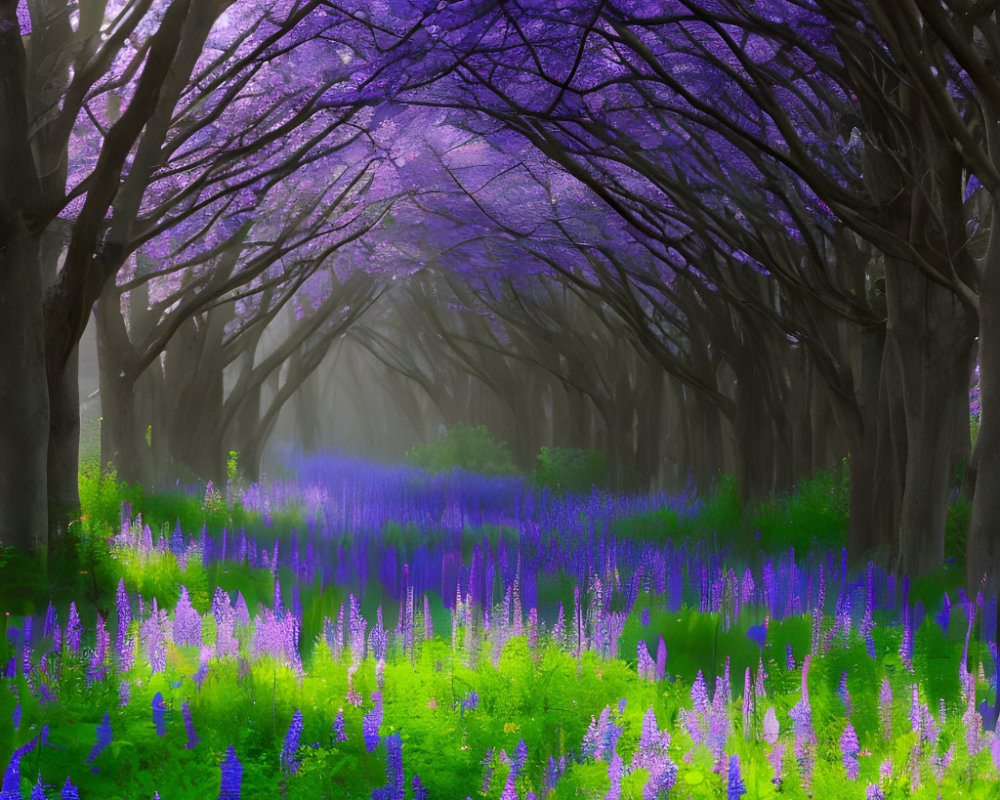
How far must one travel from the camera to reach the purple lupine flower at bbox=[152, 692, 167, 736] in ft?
12.8

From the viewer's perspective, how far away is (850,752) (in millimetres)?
3670

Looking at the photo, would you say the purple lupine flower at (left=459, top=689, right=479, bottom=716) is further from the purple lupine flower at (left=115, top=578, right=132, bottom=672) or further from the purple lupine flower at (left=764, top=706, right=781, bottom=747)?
the purple lupine flower at (left=115, top=578, right=132, bottom=672)

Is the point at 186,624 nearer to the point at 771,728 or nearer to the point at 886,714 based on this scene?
the point at 771,728

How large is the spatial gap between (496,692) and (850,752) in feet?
4.89

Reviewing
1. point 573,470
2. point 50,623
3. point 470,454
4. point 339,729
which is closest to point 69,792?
point 339,729

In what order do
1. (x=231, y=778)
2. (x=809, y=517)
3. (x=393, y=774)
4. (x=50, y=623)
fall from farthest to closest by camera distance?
(x=809, y=517) < (x=50, y=623) < (x=393, y=774) < (x=231, y=778)

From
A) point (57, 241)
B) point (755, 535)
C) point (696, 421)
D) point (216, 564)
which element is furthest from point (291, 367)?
point (216, 564)

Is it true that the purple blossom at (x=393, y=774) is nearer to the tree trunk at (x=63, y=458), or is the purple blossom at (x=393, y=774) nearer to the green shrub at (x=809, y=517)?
the tree trunk at (x=63, y=458)

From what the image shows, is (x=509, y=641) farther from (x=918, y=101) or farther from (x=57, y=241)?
(x=57, y=241)

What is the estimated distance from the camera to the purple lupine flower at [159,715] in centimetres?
391

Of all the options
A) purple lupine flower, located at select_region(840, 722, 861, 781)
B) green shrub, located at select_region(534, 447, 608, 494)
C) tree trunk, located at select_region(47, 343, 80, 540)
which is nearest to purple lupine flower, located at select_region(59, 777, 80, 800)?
purple lupine flower, located at select_region(840, 722, 861, 781)

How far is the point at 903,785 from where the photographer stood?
11.7 feet

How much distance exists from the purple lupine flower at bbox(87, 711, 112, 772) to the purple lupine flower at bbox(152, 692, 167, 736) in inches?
7.9

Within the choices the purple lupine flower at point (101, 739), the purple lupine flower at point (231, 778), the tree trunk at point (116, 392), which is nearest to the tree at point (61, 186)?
the tree trunk at point (116, 392)
